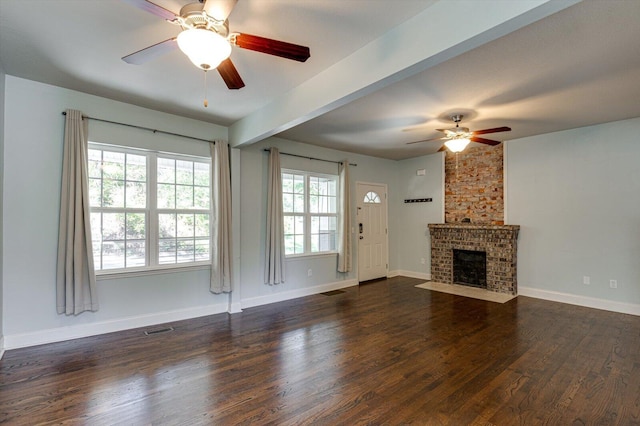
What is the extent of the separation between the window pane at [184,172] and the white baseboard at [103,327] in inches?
69.7

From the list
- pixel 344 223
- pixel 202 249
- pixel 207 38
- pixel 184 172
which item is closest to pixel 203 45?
pixel 207 38

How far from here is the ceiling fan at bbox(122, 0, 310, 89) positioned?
1727 millimetres

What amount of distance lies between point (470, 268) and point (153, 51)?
6.10 m

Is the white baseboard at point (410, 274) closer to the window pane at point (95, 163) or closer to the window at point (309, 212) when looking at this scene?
the window at point (309, 212)

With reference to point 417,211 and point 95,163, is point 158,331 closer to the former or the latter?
point 95,163

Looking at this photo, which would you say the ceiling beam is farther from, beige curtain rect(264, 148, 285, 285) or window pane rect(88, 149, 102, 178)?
window pane rect(88, 149, 102, 178)

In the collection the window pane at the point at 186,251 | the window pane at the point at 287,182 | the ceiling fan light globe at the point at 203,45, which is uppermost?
the ceiling fan light globe at the point at 203,45

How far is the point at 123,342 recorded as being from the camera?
3486 mm

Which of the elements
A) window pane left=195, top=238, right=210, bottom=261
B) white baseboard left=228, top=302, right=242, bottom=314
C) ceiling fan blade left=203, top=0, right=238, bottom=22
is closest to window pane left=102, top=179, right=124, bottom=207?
window pane left=195, top=238, right=210, bottom=261

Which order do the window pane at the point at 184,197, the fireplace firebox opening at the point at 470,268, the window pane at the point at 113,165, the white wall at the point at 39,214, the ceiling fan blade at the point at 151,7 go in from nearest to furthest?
the ceiling fan blade at the point at 151,7 < the white wall at the point at 39,214 < the window pane at the point at 113,165 < the window pane at the point at 184,197 < the fireplace firebox opening at the point at 470,268

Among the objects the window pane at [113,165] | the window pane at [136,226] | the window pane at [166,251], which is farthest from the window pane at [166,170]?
the window pane at [166,251]

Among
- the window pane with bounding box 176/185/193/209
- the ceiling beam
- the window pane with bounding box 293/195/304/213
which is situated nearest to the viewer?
the ceiling beam

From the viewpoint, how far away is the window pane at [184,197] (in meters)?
4.36

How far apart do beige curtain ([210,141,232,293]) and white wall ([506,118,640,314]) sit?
16.0 feet
